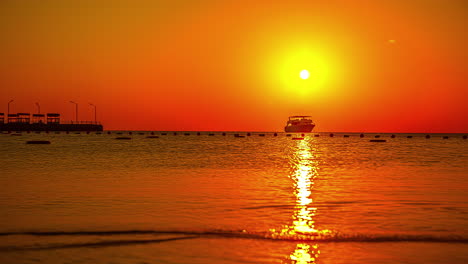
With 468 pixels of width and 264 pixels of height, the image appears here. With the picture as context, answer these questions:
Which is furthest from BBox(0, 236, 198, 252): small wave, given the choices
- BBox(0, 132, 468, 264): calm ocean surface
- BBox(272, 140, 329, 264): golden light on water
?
BBox(272, 140, 329, 264): golden light on water

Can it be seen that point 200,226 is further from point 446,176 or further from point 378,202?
point 446,176

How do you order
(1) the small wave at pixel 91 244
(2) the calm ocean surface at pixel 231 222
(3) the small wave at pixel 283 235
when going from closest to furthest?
1. (2) the calm ocean surface at pixel 231 222
2. (1) the small wave at pixel 91 244
3. (3) the small wave at pixel 283 235

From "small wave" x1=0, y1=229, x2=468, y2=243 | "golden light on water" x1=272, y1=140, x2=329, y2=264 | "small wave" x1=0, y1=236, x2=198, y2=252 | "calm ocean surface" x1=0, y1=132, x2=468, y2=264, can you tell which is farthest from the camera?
"small wave" x1=0, y1=229, x2=468, y2=243

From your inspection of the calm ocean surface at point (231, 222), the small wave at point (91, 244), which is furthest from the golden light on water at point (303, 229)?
the small wave at point (91, 244)

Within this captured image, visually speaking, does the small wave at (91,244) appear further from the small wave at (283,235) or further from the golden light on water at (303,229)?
the golden light on water at (303,229)

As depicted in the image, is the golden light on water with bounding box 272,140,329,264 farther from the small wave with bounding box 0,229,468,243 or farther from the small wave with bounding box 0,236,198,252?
the small wave with bounding box 0,236,198,252

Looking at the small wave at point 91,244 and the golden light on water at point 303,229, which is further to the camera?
the small wave at point 91,244

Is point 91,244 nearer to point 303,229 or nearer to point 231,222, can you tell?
point 231,222

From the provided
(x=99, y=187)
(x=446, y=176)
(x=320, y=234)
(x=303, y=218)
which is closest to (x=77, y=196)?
(x=99, y=187)

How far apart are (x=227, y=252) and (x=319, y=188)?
15681mm

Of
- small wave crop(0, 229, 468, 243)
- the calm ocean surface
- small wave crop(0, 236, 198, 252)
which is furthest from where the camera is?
small wave crop(0, 229, 468, 243)

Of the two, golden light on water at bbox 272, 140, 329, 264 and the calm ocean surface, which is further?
the calm ocean surface

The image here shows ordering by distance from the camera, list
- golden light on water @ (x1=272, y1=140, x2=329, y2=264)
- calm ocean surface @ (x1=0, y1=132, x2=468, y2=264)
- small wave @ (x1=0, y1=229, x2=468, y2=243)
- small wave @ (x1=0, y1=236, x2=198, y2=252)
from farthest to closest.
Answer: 1. small wave @ (x1=0, y1=229, x2=468, y2=243)
2. small wave @ (x1=0, y1=236, x2=198, y2=252)
3. calm ocean surface @ (x1=0, y1=132, x2=468, y2=264)
4. golden light on water @ (x1=272, y1=140, x2=329, y2=264)

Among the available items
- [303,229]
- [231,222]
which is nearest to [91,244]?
[231,222]
